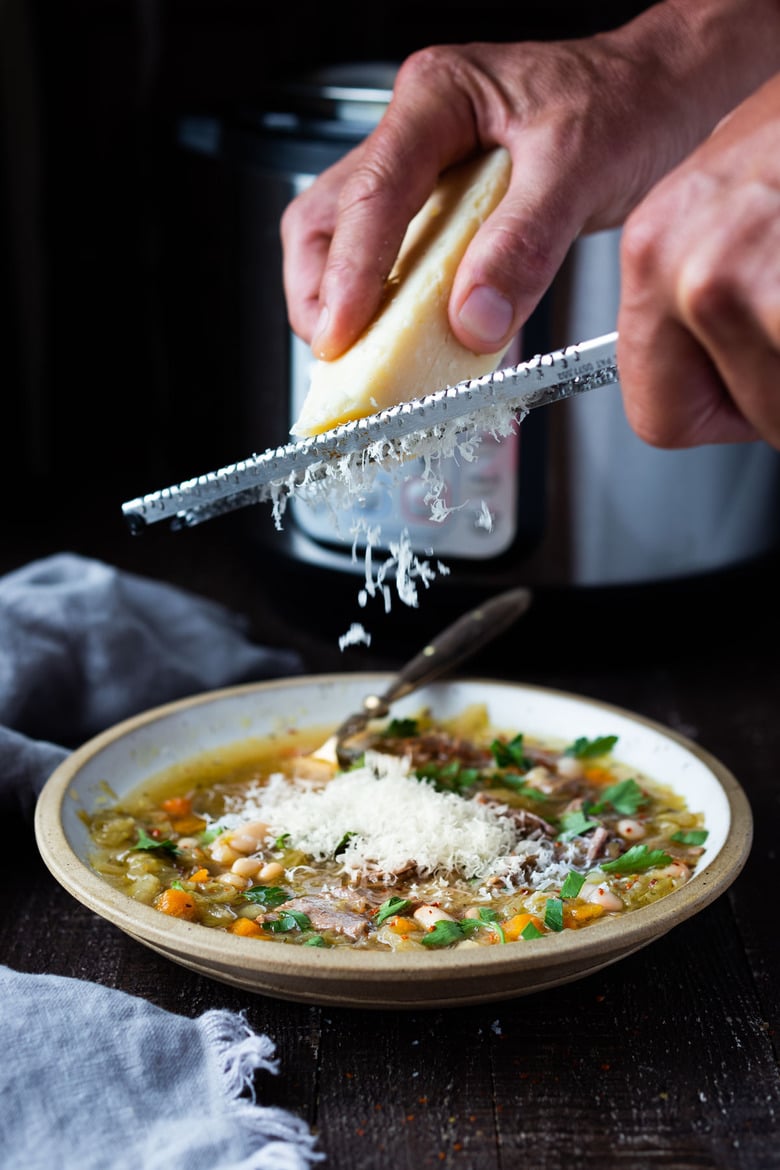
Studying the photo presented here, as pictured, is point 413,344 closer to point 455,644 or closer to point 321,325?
point 321,325

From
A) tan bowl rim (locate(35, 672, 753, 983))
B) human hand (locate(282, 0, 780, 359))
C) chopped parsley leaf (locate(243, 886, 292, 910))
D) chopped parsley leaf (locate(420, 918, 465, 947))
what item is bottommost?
chopped parsley leaf (locate(243, 886, 292, 910))

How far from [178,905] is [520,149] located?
2.35ft

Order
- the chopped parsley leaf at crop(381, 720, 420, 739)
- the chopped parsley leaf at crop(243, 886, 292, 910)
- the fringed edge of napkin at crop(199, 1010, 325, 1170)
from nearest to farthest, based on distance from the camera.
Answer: the fringed edge of napkin at crop(199, 1010, 325, 1170), the chopped parsley leaf at crop(243, 886, 292, 910), the chopped parsley leaf at crop(381, 720, 420, 739)

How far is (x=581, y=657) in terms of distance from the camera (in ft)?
6.02

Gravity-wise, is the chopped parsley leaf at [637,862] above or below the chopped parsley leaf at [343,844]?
above

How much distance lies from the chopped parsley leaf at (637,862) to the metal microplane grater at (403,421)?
0.39 m

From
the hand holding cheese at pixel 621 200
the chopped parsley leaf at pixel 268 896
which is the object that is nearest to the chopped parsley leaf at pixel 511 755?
the chopped parsley leaf at pixel 268 896

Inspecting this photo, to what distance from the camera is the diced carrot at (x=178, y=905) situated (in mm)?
1056

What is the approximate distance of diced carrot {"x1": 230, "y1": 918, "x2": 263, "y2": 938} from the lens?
103 centimetres

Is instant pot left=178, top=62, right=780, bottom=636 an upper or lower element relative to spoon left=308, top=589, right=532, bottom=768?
upper

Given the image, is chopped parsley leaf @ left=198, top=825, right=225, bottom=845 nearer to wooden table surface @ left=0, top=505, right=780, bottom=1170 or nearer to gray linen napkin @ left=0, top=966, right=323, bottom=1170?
wooden table surface @ left=0, top=505, right=780, bottom=1170

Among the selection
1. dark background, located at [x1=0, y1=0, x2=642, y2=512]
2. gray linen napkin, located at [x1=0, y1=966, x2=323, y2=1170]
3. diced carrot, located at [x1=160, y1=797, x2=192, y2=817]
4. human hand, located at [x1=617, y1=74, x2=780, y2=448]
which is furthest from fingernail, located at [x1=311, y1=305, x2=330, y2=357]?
dark background, located at [x1=0, y1=0, x2=642, y2=512]

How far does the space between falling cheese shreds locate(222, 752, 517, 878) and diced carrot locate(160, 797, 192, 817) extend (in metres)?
0.04

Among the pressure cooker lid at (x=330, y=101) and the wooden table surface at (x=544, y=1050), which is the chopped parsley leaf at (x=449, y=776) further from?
the pressure cooker lid at (x=330, y=101)
